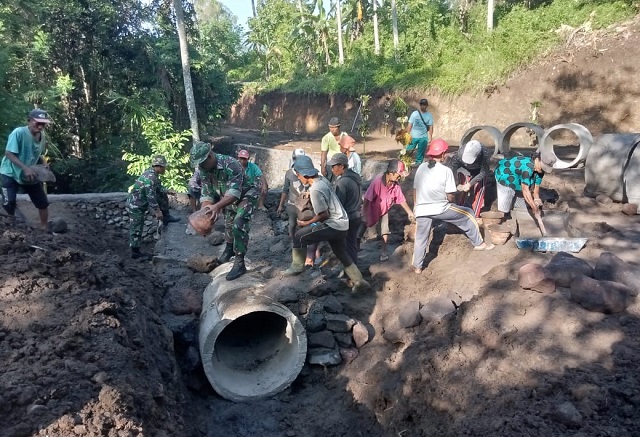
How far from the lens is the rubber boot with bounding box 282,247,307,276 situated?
6.16 meters

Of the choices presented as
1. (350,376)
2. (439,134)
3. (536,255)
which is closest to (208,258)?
(350,376)

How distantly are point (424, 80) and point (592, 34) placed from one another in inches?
223

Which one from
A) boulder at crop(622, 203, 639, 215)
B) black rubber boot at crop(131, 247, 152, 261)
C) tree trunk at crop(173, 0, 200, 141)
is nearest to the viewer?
boulder at crop(622, 203, 639, 215)

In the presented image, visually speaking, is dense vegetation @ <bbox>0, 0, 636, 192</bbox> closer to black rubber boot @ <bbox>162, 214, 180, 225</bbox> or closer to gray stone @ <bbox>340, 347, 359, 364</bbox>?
black rubber boot @ <bbox>162, 214, 180, 225</bbox>

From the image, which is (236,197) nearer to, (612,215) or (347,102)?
(612,215)

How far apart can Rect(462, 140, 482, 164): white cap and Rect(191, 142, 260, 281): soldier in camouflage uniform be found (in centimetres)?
304

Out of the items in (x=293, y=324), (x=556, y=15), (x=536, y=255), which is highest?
(x=556, y=15)

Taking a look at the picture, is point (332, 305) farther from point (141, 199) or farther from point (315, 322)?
point (141, 199)

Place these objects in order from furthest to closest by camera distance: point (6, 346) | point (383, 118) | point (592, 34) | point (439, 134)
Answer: point (383, 118) < point (439, 134) < point (592, 34) < point (6, 346)

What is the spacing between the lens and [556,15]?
15.0 m

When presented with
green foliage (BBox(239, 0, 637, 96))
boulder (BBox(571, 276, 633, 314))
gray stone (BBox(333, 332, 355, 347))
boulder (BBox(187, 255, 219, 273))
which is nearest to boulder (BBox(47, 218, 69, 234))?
boulder (BBox(187, 255, 219, 273))

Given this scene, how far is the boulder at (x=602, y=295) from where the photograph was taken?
166 inches

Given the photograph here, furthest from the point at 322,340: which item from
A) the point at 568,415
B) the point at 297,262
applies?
the point at 568,415

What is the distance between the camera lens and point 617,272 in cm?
458
